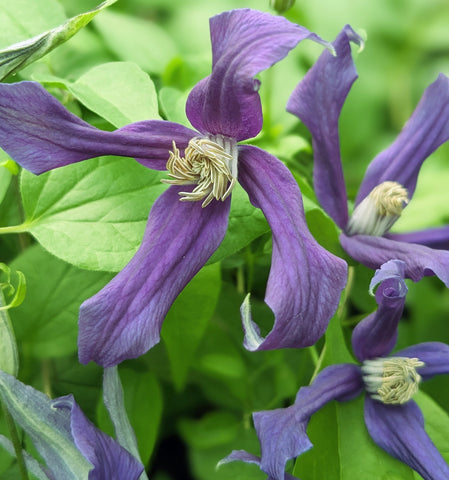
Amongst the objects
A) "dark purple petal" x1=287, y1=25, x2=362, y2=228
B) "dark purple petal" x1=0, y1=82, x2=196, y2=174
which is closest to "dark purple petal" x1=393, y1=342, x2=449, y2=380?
"dark purple petal" x1=287, y1=25, x2=362, y2=228

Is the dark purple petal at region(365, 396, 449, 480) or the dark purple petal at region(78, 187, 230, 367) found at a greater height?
the dark purple petal at region(78, 187, 230, 367)

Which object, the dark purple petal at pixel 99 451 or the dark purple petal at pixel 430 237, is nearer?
the dark purple petal at pixel 99 451

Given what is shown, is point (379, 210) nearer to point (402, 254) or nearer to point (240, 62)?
point (402, 254)

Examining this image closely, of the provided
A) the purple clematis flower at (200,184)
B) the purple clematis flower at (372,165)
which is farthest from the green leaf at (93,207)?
the purple clematis flower at (372,165)

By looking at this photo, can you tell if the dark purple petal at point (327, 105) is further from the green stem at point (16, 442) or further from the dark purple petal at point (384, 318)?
the green stem at point (16, 442)

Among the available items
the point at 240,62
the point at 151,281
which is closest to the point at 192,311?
the point at 151,281

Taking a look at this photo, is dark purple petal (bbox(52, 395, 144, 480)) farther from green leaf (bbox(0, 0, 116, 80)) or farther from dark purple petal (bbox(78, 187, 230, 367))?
green leaf (bbox(0, 0, 116, 80))
